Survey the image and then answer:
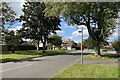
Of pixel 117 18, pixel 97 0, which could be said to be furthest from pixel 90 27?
pixel 97 0

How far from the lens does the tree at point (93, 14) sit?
95.3 ft

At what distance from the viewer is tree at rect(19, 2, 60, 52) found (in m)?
68.2

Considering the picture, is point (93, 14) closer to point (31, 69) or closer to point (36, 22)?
point (31, 69)

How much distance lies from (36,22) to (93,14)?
36.5m

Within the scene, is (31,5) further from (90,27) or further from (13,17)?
(90,27)

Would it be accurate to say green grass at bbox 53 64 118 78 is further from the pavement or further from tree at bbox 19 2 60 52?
tree at bbox 19 2 60 52

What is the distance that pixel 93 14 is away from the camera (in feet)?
113

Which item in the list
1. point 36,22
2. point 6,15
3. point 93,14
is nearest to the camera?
point 93,14

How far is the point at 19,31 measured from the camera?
234 feet

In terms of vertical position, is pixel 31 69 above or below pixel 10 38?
below

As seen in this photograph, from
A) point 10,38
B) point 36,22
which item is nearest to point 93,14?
point 10,38

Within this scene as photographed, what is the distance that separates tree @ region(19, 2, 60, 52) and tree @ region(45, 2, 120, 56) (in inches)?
1109

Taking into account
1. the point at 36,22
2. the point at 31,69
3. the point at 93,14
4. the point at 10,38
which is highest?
the point at 36,22

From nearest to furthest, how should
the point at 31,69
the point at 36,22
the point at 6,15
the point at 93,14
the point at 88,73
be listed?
1. the point at 88,73
2. the point at 31,69
3. the point at 93,14
4. the point at 6,15
5. the point at 36,22
